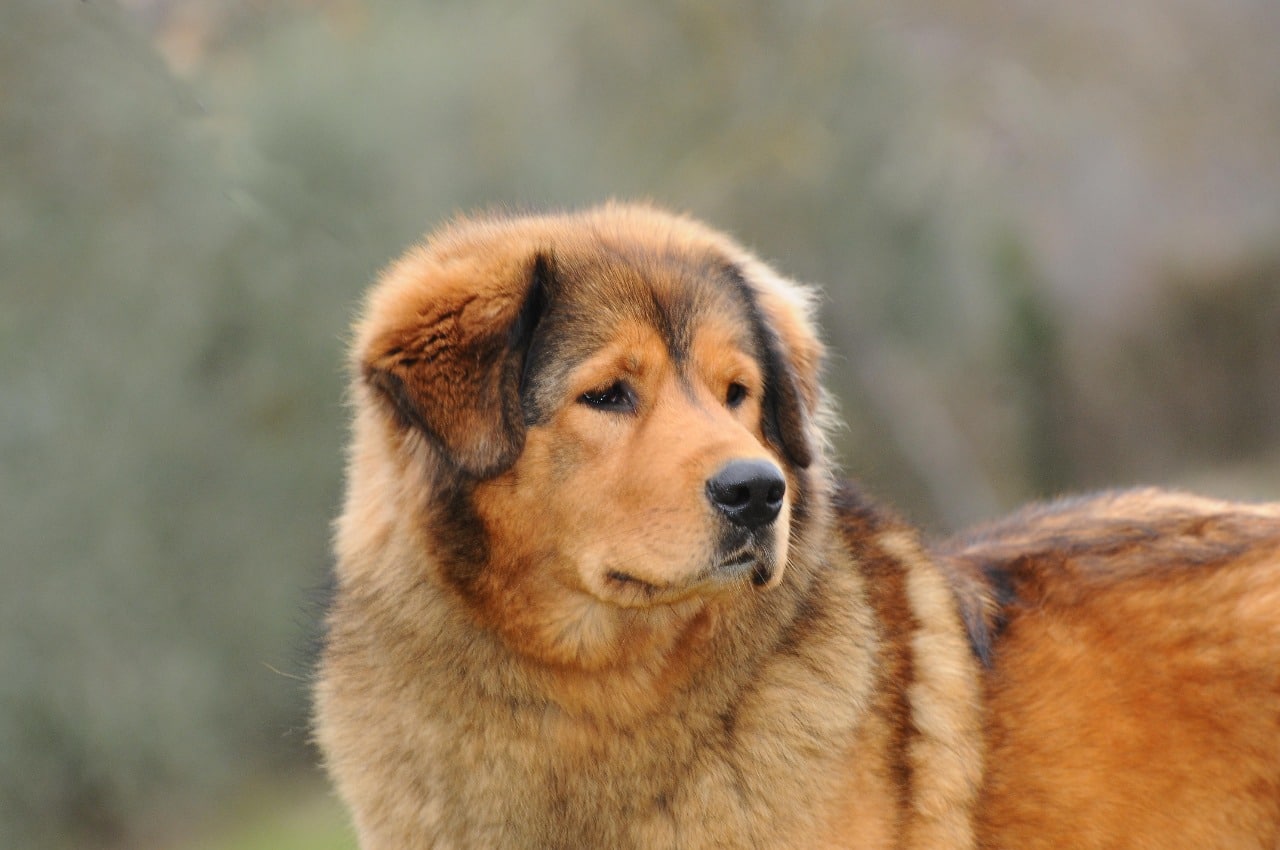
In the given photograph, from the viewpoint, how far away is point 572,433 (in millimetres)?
3727

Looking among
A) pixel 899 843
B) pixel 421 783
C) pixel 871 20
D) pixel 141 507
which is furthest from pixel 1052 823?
pixel 871 20

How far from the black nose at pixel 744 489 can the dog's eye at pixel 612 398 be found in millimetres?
388

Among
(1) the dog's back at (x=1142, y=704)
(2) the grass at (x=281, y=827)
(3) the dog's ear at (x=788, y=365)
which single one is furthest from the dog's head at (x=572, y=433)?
(2) the grass at (x=281, y=827)

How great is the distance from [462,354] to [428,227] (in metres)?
7.71

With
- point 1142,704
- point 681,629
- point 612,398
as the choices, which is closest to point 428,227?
point 612,398

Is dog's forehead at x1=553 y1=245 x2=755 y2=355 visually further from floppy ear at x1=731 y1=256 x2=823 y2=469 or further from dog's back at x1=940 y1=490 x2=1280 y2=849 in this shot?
dog's back at x1=940 y1=490 x2=1280 y2=849

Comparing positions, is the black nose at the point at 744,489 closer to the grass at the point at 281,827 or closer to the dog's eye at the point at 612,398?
the dog's eye at the point at 612,398

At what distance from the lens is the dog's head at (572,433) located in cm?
356

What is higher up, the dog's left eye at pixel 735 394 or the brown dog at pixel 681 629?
the dog's left eye at pixel 735 394

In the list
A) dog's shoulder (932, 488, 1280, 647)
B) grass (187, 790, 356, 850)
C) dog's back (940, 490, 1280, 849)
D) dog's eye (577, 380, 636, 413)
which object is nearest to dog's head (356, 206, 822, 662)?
dog's eye (577, 380, 636, 413)

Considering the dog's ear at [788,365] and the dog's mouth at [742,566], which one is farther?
the dog's ear at [788,365]

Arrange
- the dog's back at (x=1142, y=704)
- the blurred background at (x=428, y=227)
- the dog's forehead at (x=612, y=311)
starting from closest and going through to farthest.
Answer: the dog's forehead at (x=612, y=311) < the dog's back at (x=1142, y=704) < the blurred background at (x=428, y=227)

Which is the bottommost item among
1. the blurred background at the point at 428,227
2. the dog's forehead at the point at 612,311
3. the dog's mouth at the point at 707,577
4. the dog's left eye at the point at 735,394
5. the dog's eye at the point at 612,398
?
the dog's mouth at the point at 707,577

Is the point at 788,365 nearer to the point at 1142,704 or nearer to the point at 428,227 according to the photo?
the point at 1142,704
